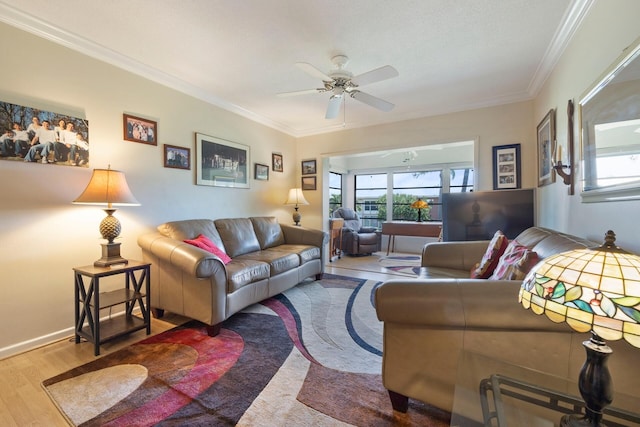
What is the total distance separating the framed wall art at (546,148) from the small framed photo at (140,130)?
12.7ft

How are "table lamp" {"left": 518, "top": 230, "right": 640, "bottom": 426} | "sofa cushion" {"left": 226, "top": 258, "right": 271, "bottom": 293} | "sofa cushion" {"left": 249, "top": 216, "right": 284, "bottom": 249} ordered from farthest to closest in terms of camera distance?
"sofa cushion" {"left": 249, "top": 216, "right": 284, "bottom": 249} < "sofa cushion" {"left": 226, "top": 258, "right": 271, "bottom": 293} < "table lamp" {"left": 518, "top": 230, "right": 640, "bottom": 426}

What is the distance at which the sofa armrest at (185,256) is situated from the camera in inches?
84.5

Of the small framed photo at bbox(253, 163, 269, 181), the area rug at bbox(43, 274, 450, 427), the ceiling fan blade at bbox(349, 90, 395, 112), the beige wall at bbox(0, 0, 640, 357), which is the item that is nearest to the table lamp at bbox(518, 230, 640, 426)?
the area rug at bbox(43, 274, 450, 427)

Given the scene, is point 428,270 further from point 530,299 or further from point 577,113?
point 530,299

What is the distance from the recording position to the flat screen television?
2998 mm

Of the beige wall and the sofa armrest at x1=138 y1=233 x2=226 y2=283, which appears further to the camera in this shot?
the sofa armrest at x1=138 y1=233 x2=226 y2=283

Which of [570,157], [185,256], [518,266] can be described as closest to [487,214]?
[570,157]

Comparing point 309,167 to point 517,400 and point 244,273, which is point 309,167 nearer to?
point 244,273

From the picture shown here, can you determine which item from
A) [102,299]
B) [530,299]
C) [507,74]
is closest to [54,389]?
[102,299]

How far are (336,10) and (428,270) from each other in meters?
2.19

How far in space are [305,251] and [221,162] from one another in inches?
63.4

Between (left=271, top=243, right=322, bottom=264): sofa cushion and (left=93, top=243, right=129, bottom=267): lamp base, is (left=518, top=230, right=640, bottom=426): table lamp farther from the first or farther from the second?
(left=271, top=243, right=322, bottom=264): sofa cushion

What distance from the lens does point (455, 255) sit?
264cm

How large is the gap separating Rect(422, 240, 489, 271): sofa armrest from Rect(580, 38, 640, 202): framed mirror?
95cm
